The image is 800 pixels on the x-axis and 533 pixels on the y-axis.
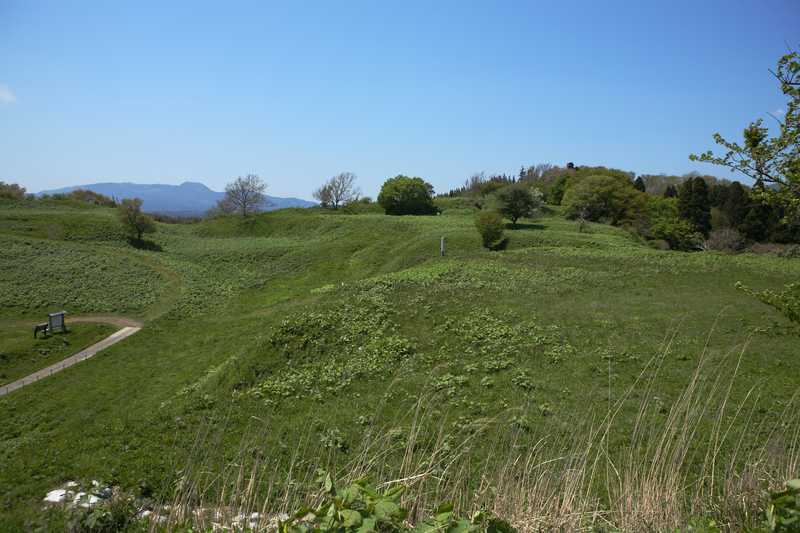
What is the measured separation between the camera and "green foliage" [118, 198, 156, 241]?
134ft

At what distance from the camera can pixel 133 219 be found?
4106 cm

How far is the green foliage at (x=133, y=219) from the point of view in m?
40.9

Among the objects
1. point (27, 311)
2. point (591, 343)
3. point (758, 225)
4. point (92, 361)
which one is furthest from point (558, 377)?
point (758, 225)

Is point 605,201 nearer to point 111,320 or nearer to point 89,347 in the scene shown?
point 111,320

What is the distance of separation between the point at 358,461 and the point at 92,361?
761 inches

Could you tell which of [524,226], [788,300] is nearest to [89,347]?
[788,300]

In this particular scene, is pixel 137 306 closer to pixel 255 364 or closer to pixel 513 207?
pixel 255 364

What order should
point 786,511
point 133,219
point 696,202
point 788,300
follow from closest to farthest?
point 786,511 < point 788,300 < point 133,219 < point 696,202

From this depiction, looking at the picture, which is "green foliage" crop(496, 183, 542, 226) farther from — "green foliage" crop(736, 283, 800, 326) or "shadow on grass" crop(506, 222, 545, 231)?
"green foliage" crop(736, 283, 800, 326)

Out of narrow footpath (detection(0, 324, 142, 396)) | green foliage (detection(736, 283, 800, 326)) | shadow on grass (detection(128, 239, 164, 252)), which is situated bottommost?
narrow footpath (detection(0, 324, 142, 396))

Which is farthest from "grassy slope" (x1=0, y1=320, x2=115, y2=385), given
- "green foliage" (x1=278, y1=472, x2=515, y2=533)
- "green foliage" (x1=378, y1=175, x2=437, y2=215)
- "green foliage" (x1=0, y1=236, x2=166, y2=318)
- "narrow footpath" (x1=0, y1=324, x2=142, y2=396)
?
"green foliage" (x1=378, y1=175, x2=437, y2=215)

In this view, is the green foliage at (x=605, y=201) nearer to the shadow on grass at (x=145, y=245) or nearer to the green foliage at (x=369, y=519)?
the shadow on grass at (x=145, y=245)

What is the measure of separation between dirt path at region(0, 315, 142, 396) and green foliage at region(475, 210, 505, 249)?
21187 mm

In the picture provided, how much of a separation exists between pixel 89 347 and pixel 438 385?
59.3 ft
